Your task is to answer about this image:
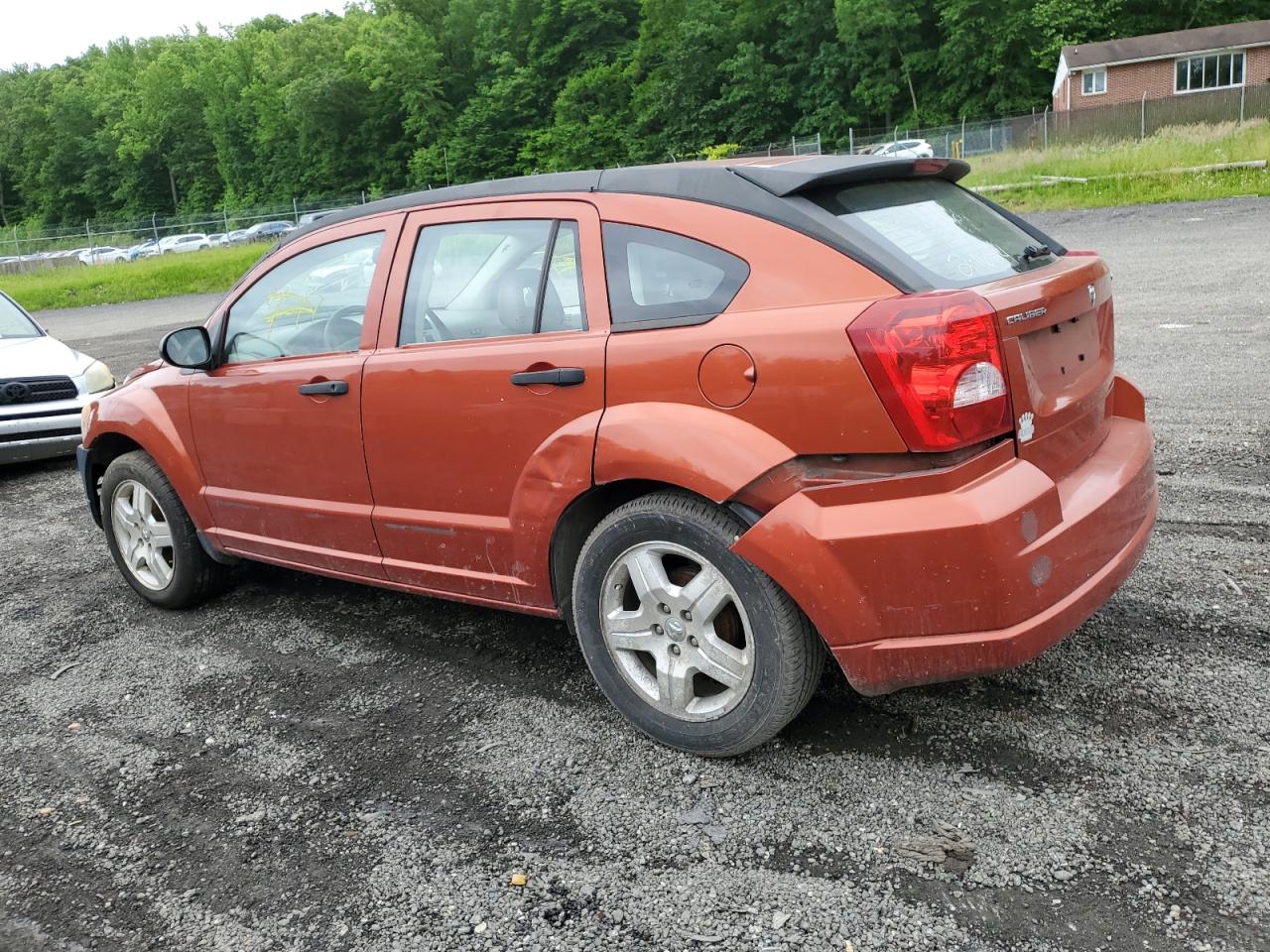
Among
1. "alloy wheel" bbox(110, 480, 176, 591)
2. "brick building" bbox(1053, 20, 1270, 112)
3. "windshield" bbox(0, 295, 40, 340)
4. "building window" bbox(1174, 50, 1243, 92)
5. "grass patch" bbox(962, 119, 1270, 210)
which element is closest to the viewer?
"alloy wheel" bbox(110, 480, 176, 591)

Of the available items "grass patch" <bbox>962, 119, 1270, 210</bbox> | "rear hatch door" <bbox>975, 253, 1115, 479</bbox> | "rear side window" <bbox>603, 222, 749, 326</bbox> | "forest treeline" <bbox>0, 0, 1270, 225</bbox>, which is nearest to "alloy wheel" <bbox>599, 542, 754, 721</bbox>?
"rear side window" <bbox>603, 222, 749, 326</bbox>

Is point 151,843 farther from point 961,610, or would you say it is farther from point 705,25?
point 705,25

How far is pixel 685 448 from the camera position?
301cm

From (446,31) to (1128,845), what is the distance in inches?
3532

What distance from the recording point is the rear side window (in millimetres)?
3076

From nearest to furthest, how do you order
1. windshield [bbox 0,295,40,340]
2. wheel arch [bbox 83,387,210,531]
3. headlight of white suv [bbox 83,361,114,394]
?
wheel arch [bbox 83,387,210,531] < headlight of white suv [bbox 83,361,114,394] < windshield [bbox 0,295,40,340]

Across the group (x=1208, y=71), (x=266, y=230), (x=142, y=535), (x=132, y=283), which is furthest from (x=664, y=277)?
(x=1208, y=71)

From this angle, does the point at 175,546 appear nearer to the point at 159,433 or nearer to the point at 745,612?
the point at 159,433

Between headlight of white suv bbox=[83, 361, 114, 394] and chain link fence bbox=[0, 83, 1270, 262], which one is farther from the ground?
chain link fence bbox=[0, 83, 1270, 262]

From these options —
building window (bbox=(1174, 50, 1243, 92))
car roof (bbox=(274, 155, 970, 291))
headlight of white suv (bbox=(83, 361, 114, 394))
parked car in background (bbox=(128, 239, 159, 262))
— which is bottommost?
parked car in background (bbox=(128, 239, 159, 262))

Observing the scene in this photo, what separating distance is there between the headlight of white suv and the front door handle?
217 inches

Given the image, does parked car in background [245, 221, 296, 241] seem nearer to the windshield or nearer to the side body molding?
the windshield

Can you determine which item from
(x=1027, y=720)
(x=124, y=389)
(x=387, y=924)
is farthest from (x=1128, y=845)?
(x=124, y=389)

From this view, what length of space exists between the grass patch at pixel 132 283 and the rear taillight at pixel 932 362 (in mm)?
27531
